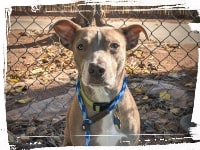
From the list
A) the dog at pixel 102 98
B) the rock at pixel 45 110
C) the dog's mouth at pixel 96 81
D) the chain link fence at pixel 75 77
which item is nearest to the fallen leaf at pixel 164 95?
the chain link fence at pixel 75 77

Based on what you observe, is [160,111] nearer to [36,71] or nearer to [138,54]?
[138,54]

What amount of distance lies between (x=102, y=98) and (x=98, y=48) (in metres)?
0.36

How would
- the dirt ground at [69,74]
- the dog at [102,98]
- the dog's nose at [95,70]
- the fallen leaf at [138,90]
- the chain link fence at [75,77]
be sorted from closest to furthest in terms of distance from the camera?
the dog's nose at [95,70] < the dog at [102,98] < the chain link fence at [75,77] < the dirt ground at [69,74] < the fallen leaf at [138,90]

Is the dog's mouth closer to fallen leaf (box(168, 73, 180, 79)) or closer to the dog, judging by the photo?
the dog

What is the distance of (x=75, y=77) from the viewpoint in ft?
11.6

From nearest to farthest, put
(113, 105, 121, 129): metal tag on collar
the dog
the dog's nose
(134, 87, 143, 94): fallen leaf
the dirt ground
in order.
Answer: the dog's nose
the dog
(113, 105, 121, 129): metal tag on collar
the dirt ground
(134, 87, 143, 94): fallen leaf

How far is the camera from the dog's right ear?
2.58 metres

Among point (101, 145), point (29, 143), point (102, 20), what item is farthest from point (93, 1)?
point (29, 143)

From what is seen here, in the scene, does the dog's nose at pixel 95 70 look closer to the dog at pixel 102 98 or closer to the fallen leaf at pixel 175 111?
the dog at pixel 102 98

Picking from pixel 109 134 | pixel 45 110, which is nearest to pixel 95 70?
pixel 109 134

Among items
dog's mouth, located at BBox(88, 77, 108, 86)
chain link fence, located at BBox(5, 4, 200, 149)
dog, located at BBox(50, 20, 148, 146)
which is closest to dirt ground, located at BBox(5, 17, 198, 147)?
chain link fence, located at BBox(5, 4, 200, 149)

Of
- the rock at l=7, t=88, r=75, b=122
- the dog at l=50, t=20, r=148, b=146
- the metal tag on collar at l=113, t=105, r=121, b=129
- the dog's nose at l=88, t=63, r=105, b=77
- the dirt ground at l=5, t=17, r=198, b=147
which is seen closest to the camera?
the dog's nose at l=88, t=63, r=105, b=77

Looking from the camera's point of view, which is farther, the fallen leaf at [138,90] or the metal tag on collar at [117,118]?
the fallen leaf at [138,90]

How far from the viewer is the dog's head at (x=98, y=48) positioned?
2.40 meters
